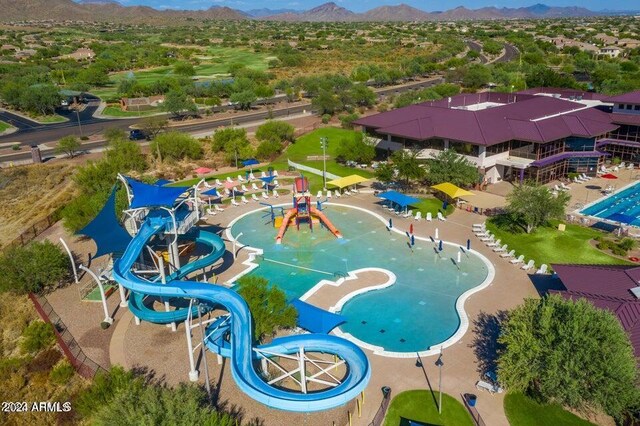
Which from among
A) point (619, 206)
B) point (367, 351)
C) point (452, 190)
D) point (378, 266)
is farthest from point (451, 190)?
point (367, 351)

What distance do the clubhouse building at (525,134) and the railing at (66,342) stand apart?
1561 inches

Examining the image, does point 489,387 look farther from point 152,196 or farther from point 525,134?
point 525,134

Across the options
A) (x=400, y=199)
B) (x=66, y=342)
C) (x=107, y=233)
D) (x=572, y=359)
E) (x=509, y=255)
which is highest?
(x=107, y=233)

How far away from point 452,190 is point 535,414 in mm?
26212

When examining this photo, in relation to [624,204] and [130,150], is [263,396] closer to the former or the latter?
[624,204]

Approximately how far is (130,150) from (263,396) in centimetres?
4753

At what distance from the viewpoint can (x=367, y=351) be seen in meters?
26.2

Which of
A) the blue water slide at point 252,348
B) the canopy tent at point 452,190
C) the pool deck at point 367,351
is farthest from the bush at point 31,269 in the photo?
the canopy tent at point 452,190

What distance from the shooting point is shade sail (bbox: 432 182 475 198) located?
1742 inches

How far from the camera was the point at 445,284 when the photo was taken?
33.2 metres

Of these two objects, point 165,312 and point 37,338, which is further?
point 37,338

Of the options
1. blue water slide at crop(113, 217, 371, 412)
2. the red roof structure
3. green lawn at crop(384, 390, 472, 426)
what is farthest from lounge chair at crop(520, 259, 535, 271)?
blue water slide at crop(113, 217, 371, 412)

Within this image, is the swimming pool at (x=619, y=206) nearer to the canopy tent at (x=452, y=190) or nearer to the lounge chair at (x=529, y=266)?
the canopy tent at (x=452, y=190)

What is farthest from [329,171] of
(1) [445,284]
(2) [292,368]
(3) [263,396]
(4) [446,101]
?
(3) [263,396]
